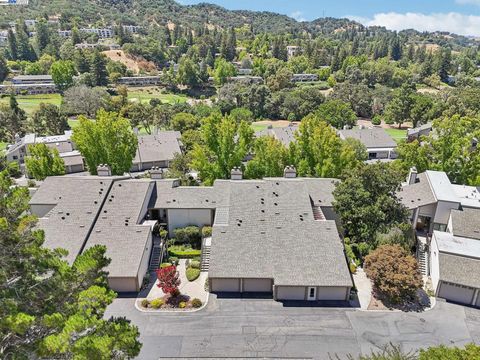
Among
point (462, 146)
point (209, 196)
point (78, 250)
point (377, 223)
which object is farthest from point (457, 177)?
point (78, 250)

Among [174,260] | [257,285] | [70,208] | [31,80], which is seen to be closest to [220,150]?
[174,260]

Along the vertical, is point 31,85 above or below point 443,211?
above

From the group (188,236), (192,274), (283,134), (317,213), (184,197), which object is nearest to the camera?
(192,274)

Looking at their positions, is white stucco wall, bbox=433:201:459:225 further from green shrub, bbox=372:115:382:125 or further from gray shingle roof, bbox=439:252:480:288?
green shrub, bbox=372:115:382:125

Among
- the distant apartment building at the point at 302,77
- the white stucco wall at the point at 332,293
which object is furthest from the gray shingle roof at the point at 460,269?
the distant apartment building at the point at 302,77

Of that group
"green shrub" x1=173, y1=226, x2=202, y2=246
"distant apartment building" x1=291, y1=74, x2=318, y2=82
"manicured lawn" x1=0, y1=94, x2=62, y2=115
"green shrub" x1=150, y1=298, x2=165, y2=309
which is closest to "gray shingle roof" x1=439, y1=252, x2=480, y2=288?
"green shrub" x1=173, y1=226, x2=202, y2=246

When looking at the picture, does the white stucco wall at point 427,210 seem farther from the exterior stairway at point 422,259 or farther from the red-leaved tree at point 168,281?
the red-leaved tree at point 168,281

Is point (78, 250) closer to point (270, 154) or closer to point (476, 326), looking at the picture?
point (270, 154)

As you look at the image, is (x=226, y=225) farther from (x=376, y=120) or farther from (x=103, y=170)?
(x=376, y=120)
